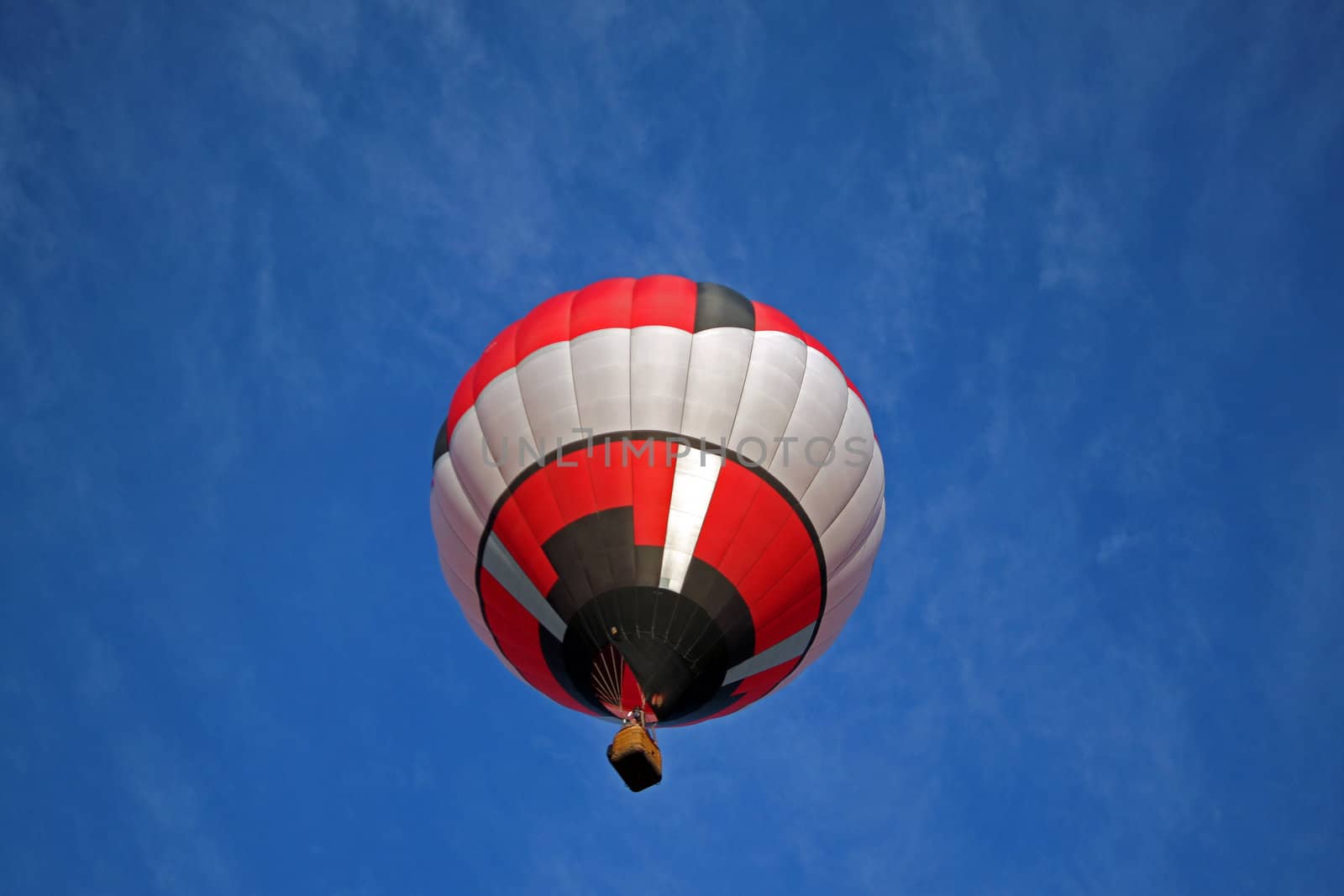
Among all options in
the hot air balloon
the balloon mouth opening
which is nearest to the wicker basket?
the hot air balloon

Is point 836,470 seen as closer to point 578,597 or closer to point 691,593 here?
point 691,593

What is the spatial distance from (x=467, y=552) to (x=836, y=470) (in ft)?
13.8

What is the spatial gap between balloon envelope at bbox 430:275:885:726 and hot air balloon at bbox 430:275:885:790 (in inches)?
0.8

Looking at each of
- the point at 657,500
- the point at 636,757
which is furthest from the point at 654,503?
the point at 636,757

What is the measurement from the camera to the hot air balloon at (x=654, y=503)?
36.7 feet

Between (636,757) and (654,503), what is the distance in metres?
2.53

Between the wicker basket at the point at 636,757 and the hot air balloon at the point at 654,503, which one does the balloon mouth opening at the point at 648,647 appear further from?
the wicker basket at the point at 636,757

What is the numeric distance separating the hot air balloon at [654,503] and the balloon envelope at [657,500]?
0.02 m

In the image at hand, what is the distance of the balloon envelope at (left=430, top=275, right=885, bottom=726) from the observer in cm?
1121

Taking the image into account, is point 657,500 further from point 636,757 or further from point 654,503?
point 636,757

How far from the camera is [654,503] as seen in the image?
11.3 meters

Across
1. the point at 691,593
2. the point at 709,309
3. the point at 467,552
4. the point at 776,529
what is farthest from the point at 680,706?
the point at 709,309

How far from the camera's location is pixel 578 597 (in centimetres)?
1131

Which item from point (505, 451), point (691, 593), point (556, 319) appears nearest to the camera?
point (691, 593)
